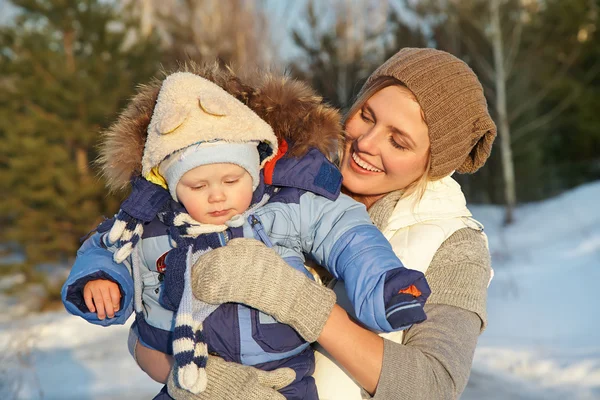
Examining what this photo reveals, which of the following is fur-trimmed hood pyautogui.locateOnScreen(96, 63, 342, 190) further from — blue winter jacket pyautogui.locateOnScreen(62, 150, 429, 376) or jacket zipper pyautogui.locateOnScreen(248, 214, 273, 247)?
jacket zipper pyautogui.locateOnScreen(248, 214, 273, 247)

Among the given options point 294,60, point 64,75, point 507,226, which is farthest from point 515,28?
point 64,75

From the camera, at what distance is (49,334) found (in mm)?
6793

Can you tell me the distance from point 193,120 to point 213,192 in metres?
0.21

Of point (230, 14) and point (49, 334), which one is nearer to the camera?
point (49, 334)

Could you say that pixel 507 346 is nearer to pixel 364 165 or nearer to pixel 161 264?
pixel 364 165

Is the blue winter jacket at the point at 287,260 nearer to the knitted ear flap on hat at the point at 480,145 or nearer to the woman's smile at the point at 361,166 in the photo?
the woman's smile at the point at 361,166

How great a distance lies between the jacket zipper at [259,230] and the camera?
73.3 inches

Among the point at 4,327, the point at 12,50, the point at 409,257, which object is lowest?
the point at 4,327

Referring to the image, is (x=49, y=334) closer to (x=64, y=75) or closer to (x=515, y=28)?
(x=64, y=75)

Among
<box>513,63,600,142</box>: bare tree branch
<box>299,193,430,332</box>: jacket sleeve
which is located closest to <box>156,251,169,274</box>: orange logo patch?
<box>299,193,430,332</box>: jacket sleeve

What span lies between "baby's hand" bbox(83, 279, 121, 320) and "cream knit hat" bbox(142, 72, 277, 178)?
0.35 m

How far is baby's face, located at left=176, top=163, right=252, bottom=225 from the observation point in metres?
1.84

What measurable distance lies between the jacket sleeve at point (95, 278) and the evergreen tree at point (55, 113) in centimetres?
639

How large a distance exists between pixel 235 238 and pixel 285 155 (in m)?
0.33
